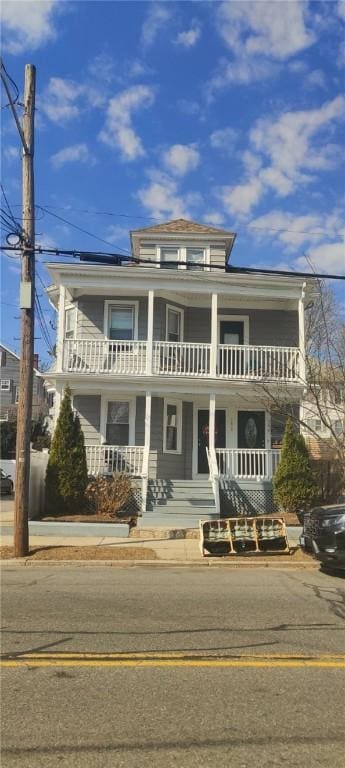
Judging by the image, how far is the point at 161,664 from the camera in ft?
16.8

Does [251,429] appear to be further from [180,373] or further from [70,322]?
[70,322]

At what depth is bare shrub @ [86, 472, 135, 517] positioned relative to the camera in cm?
1592

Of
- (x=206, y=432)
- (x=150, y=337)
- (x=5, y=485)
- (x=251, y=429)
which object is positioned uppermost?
(x=150, y=337)

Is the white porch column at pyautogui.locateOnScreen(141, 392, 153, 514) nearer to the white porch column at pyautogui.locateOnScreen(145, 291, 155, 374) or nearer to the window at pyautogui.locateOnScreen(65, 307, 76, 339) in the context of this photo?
the white porch column at pyautogui.locateOnScreen(145, 291, 155, 374)

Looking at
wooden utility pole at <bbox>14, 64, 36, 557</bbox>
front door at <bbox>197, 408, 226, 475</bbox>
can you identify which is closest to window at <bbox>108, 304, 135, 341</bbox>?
front door at <bbox>197, 408, 226, 475</bbox>

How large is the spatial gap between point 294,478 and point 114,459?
513 centimetres

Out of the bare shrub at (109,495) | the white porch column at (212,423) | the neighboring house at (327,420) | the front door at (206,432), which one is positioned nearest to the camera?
the neighboring house at (327,420)

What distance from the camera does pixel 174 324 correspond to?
20281 millimetres

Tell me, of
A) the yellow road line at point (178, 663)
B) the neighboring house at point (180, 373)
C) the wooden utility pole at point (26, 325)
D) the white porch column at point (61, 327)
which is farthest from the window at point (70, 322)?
the yellow road line at point (178, 663)

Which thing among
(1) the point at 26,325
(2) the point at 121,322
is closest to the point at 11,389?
(2) the point at 121,322

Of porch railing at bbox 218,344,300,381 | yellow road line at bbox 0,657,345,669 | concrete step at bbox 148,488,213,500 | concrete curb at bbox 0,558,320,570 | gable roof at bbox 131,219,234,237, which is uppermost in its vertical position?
gable roof at bbox 131,219,234,237

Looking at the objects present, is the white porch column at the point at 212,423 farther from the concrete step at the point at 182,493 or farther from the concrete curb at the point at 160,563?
the concrete curb at the point at 160,563

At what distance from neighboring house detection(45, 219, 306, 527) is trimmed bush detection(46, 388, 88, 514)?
154 cm

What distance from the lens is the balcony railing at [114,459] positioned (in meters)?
17.5
